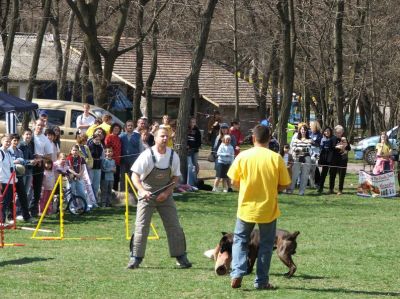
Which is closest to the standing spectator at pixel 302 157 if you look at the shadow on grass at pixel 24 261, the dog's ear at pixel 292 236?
the shadow on grass at pixel 24 261

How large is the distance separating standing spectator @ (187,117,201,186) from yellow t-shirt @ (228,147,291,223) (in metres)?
15.1

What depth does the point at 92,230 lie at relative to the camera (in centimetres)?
1795

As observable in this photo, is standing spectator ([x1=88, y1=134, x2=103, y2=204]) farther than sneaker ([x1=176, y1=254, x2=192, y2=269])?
Yes

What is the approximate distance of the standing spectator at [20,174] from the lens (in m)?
18.6

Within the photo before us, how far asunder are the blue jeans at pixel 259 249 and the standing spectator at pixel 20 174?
8484 mm

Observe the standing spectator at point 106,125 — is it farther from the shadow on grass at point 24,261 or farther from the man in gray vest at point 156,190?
the man in gray vest at point 156,190

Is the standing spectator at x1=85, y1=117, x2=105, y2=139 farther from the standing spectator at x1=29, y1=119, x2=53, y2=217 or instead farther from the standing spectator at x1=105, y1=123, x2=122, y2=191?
the standing spectator at x1=29, y1=119, x2=53, y2=217

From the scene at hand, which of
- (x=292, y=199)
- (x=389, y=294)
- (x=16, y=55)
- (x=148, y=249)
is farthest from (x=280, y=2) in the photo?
(x=16, y=55)

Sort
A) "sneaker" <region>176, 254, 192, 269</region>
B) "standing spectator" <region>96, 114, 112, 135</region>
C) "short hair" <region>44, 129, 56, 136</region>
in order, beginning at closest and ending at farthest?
"sneaker" <region>176, 254, 192, 269</region>, "short hair" <region>44, 129, 56, 136</region>, "standing spectator" <region>96, 114, 112, 135</region>

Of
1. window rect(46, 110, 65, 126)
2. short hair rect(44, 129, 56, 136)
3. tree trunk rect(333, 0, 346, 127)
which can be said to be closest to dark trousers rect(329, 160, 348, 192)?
short hair rect(44, 129, 56, 136)

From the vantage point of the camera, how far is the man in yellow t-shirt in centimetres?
1074

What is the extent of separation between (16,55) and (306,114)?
15.5 m

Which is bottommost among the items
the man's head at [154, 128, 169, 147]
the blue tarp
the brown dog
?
the brown dog

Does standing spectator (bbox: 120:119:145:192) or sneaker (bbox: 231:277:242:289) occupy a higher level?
standing spectator (bbox: 120:119:145:192)
